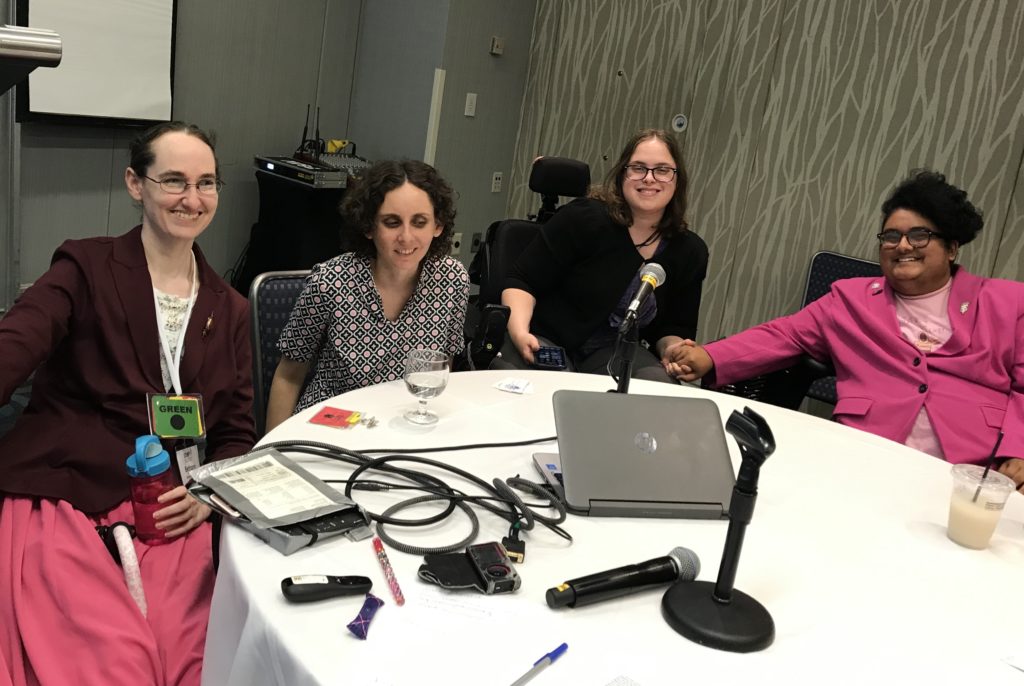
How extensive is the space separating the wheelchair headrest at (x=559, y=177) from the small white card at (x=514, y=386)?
147cm

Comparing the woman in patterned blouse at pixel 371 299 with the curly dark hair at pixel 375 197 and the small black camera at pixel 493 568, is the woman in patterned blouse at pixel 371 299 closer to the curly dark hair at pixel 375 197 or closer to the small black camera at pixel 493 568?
the curly dark hair at pixel 375 197

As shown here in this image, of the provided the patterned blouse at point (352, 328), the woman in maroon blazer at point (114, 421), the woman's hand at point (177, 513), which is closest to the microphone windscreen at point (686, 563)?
the woman in maroon blazer at point (114, 421)

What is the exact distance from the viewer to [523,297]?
113 inches

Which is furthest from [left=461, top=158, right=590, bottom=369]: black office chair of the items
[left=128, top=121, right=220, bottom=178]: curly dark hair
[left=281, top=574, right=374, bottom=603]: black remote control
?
[left=281, top=574, right=374, bottom=603]: black remote control

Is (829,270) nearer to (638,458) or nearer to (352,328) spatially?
(352,328)

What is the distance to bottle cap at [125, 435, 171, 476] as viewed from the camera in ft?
4.88

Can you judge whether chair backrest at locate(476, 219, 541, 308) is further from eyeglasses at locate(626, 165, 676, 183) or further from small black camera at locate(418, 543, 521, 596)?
small black camera at locate(418, 543, 521, 596)

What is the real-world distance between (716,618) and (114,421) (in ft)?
3.96

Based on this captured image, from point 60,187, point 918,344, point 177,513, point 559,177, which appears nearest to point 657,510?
point 177,513

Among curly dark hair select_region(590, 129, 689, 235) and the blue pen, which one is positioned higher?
curly dark hair select_region(590, 129, 689, 235)

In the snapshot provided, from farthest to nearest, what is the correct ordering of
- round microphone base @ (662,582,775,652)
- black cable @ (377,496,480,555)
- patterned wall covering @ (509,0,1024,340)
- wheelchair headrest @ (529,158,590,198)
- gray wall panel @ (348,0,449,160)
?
gray wall panel @ (348,0,449,160)
patterned wall covering @ (509,0,1024,340)
wheelchair headrest @ (529,158,590,198)
black cable @ (377,496,480,555)
round microphone base @ (662,582,775,652)

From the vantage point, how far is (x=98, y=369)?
1.69 m

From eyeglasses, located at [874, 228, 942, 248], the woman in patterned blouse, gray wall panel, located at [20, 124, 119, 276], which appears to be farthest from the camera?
gray wall panel, located at [20, 124, 119, 276]

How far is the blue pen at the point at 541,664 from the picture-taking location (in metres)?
0.99
